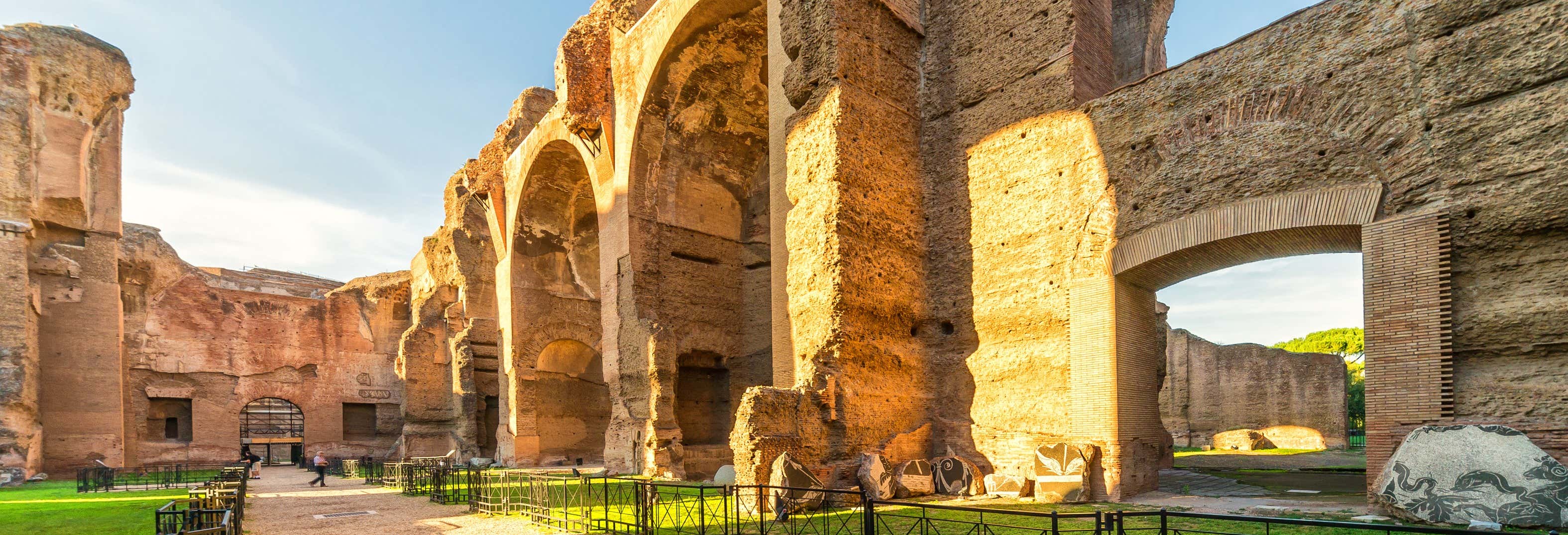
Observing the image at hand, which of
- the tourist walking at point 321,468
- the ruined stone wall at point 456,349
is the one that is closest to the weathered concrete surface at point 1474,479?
the tourist walking at point 321,468

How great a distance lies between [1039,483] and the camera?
828cm

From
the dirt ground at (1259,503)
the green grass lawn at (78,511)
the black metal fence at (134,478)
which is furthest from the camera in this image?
the black metal fence at (134,478)

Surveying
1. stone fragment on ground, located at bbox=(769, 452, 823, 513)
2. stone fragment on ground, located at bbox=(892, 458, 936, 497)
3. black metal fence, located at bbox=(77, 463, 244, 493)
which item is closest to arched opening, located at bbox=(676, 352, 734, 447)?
stone fragment on ground, located at bbox=(892, 458, 936, 497)

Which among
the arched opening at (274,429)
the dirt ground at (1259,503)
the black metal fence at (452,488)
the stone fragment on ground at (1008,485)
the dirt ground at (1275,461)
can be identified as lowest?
the arched opening at (274,429)

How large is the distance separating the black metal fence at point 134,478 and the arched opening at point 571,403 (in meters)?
5.86

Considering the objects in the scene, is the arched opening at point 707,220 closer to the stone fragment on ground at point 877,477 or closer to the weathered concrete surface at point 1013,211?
the weathered concrete surface at point 1013,211

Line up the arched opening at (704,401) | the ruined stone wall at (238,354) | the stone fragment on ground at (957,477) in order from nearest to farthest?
the stone fragment on ground at (957,477)
the arched opening at (704,401)
the ruined stone wall at (238,354)

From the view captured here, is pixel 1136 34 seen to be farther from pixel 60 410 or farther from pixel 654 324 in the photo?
pixel 60 410

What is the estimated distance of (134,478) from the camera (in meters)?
16.0

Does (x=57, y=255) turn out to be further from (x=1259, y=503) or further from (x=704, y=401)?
(x=1259, y=503)

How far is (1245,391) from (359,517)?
71.2 feet

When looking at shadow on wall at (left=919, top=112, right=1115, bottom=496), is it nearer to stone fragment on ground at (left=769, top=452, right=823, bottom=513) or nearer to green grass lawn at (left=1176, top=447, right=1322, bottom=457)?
stone fragment on ground at (left=769, top=452, right=823, bottom=513)

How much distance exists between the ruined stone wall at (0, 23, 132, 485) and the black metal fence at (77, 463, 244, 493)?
1.07 metres

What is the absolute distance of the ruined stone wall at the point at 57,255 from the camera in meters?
15.9
